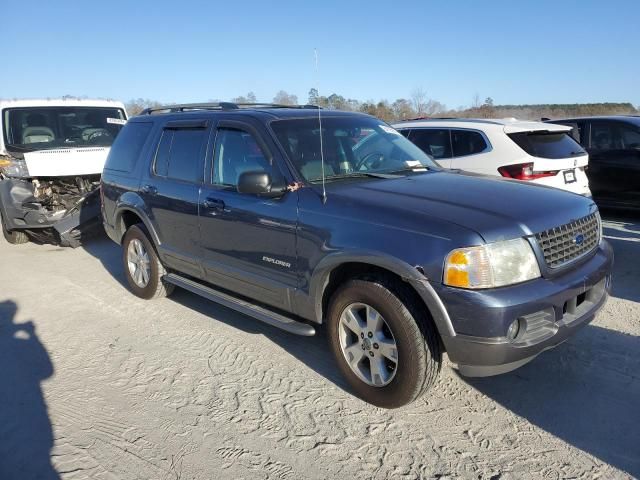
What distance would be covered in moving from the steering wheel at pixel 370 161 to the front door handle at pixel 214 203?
1130 mm

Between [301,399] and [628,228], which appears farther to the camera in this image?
[628,228]

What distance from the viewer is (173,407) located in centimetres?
340

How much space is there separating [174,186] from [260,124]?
1.21 m

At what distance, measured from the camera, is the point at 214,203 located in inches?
165

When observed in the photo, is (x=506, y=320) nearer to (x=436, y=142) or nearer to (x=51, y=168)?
(x=436, y=142)

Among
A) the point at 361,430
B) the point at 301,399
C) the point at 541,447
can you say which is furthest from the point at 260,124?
the point at 541,447

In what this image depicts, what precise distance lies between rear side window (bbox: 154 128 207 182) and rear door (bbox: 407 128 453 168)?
11.1 ft

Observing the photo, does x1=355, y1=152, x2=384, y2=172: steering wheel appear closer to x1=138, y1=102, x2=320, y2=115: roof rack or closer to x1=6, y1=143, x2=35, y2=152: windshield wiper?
x1=138, y1=102, x2=320, y2=115: roof rack

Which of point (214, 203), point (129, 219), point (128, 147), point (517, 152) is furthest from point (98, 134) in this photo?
point (517, 152)

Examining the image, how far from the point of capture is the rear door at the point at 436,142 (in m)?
6.77

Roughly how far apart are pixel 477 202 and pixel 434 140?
406 centimetres

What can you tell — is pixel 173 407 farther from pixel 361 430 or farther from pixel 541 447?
pixel 541 447

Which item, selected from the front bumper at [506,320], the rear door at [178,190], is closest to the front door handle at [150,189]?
the rear door at [178,190]

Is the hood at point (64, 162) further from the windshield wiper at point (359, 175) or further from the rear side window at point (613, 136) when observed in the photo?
the rear side window at point (613, 136)
